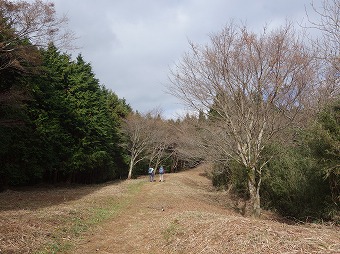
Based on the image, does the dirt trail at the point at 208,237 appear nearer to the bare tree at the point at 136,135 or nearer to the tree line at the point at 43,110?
the tree line at the point at 43,110

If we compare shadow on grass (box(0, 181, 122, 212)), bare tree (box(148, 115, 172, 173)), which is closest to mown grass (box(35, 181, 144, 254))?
shadow on grass (box(0, 181, 122, 212))

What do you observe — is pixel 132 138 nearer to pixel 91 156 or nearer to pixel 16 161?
pixel 91 156

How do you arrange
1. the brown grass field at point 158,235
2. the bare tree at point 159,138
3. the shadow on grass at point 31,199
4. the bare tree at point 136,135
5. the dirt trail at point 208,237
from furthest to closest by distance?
the bare tree at point 159,138 < the bare tree at point 136,135 < the shadow on grass at point 31,199 < the brown grass field at point 158,235 < the dirt trail at point 208,237

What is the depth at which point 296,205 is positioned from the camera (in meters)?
12.3

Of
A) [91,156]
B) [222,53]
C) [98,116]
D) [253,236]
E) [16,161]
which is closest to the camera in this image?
[253,236]

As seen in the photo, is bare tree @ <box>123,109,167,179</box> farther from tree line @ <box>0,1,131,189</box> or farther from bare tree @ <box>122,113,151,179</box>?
tree line @ <box>0,1,131,189</box>

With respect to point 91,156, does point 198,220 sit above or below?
below

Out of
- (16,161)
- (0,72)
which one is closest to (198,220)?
(0,72)

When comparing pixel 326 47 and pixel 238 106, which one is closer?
pixel 326 47

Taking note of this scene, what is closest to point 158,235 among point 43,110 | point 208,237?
point 208,237

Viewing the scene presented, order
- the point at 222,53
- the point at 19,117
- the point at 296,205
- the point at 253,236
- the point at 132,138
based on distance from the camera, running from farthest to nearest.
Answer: the point at 132,138 → the point at 19,117 → the point at 296,205 → the point at 222,53 → the point at 253,236

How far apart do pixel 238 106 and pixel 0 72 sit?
37.2 ft

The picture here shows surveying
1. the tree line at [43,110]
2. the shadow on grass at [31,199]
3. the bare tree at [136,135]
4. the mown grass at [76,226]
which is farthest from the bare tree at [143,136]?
the mown grass at [76,226]

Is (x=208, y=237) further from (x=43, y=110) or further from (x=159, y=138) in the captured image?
(x=159, y=138)
